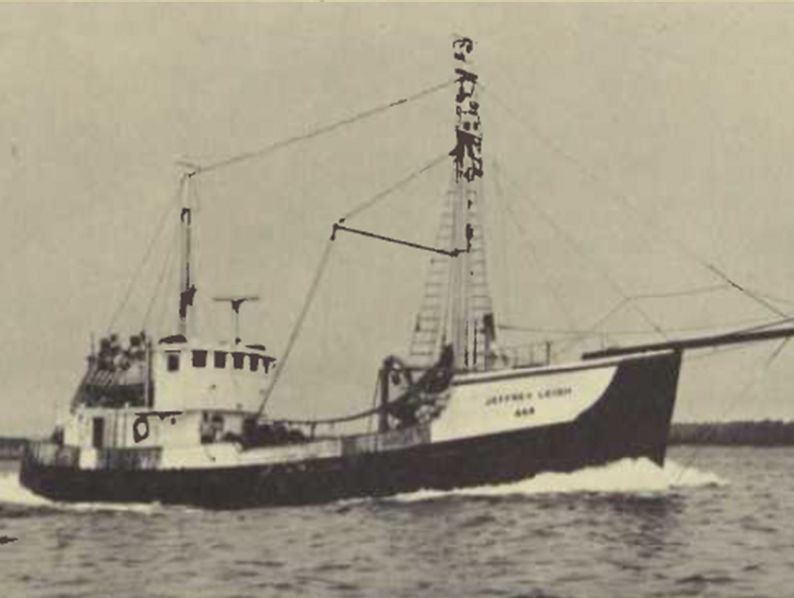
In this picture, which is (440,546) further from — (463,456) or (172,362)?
(172,362)

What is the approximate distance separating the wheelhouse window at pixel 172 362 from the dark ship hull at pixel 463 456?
3304 mm

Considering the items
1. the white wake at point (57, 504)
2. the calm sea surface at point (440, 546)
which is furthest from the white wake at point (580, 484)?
the white wake at point (57, 504)

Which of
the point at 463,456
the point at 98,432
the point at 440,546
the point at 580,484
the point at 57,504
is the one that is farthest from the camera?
the point at 57,504

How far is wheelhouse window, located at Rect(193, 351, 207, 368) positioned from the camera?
3838 centimetres

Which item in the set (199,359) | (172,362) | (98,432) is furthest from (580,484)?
(98,432)

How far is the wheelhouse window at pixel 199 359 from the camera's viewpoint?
126 ft

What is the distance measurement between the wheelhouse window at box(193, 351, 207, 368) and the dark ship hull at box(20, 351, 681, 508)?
347cm

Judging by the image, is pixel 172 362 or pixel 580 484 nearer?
pixel 580 484

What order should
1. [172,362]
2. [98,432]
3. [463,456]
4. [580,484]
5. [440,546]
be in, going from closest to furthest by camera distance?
[440,546]
[463,456]
[580,484]
[172,362]
[98,432]

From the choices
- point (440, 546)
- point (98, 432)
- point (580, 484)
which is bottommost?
point (440, 546)

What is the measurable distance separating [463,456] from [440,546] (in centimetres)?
938

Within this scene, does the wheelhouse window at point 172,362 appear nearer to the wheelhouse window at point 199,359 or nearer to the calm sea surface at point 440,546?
the wheelhouse window at point 199,359

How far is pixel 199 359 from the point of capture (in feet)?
126

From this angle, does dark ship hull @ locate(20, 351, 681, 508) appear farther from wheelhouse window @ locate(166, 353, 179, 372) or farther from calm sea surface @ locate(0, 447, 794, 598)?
wheelhouse window @ locate(166, 353, 179, 372)
